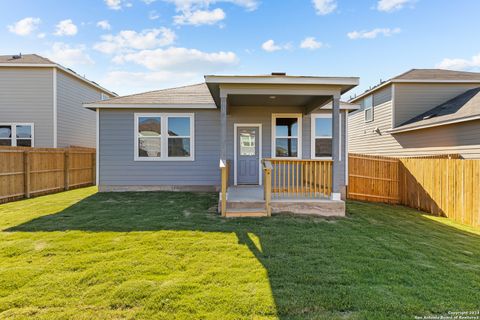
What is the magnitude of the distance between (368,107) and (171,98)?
421 inches

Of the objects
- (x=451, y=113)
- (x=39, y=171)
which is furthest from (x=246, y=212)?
(x=451, y=113)

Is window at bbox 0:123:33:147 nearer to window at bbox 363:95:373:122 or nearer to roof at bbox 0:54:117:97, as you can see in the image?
roof at bbox 0:54:117:97

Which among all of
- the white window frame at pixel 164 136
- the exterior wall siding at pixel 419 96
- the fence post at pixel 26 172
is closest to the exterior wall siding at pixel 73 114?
the fence post at pixel 26 172

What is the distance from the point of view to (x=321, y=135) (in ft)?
29.9

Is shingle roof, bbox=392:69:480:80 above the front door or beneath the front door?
A: above

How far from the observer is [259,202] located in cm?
615

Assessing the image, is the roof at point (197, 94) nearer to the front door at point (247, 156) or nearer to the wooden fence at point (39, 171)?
the front door at point (247, 156)

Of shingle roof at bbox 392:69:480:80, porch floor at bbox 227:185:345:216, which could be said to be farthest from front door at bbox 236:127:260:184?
shingle roof at bbox 392:69:480:80

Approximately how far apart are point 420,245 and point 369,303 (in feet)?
8.23

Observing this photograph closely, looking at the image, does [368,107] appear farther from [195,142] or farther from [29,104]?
[29,104]

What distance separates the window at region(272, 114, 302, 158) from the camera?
29.9 ft

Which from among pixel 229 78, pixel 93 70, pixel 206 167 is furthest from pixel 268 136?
pixel 93 70

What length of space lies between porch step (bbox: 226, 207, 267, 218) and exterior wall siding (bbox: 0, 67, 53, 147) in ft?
32.7

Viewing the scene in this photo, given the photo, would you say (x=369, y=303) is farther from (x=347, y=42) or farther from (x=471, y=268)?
(x=347, y=42)
